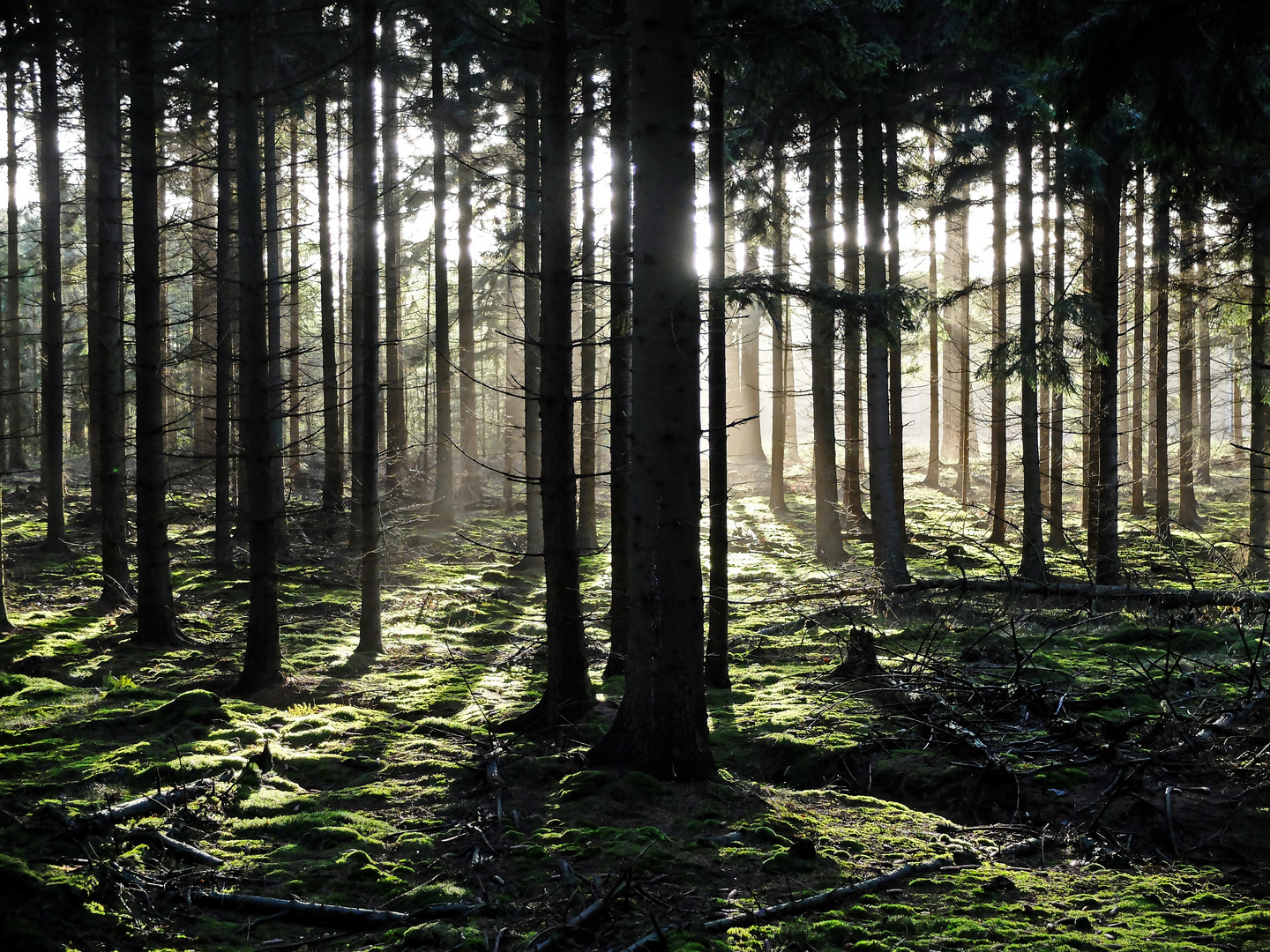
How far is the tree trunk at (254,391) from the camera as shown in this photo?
858 cm

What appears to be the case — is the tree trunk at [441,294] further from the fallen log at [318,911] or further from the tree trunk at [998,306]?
the fallen log at [318,911]

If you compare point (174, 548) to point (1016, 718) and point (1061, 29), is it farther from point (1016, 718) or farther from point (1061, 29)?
point (1061, 29)

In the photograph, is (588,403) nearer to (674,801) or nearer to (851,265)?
(851,265)

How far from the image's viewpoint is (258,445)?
345 inches

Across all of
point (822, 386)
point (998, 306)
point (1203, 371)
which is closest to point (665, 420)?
point (822, 386)

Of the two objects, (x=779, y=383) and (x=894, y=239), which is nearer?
(x=894, y=239)

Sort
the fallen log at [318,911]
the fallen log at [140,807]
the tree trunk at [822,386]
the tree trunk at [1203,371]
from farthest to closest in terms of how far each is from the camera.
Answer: the tree trunk at [1203,371] → the tree trunk at [822,386] → the fallen log at [140,807] → the fallen log at [318,911]

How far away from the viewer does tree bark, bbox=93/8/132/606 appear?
1144 centimetres

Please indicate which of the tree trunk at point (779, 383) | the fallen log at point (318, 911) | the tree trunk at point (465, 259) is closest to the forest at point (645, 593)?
the fallen log at point (318, 911)

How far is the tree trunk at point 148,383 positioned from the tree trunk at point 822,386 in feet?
36.8

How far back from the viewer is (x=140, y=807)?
501 centimetres

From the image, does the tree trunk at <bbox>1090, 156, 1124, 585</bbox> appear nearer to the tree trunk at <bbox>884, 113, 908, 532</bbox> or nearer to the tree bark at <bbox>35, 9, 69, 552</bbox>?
the tree trunk at <bbox>884, 113, 908, 532</bbox>

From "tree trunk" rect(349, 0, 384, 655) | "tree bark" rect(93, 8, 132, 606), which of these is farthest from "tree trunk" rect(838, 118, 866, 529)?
"tree bark" rect(93, 8, 132, 606)

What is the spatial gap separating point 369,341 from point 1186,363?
1966 cm
